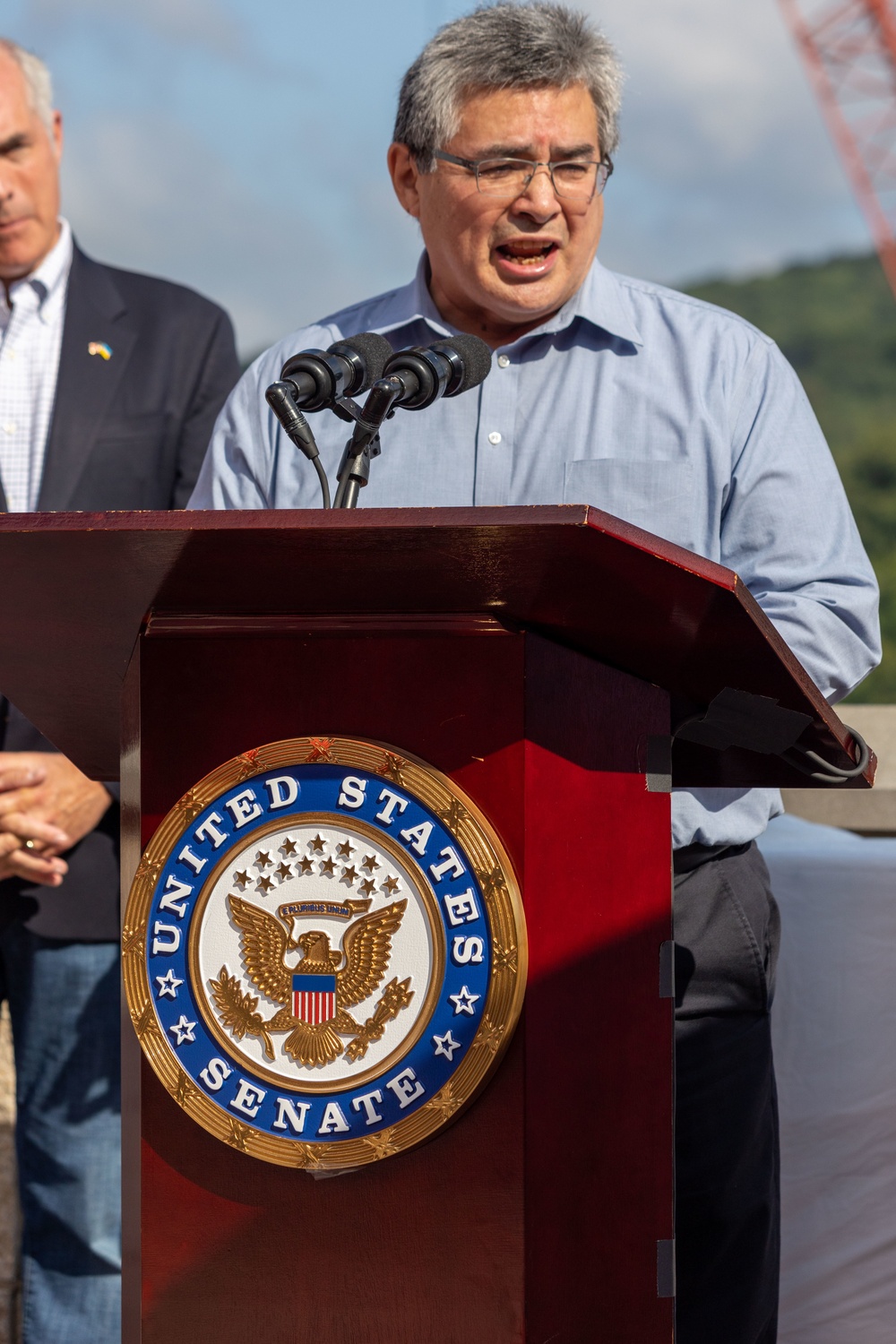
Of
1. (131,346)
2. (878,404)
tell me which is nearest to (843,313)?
(878,404)

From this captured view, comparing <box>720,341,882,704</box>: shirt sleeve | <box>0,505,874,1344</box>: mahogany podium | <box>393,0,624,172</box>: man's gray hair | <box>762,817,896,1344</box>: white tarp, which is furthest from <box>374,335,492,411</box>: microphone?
<box>762,817,896,1344</box>: white tarp

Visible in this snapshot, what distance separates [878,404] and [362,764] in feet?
111

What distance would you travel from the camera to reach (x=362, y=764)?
1.26 meters

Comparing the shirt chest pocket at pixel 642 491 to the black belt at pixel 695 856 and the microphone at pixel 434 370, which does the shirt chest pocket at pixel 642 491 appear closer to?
the black belt at pixel 695 856

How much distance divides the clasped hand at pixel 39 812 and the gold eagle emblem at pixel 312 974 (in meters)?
1.24

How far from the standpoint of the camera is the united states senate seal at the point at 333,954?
1.24 m

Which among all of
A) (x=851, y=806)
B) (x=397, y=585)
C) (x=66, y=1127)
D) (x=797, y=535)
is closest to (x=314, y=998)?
(x=397, y=585)

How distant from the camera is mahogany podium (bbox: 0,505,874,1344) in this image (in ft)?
4.03

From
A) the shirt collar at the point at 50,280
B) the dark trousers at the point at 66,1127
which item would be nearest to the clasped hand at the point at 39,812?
the dark trousers at the point at 66,1127

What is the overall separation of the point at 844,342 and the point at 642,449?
34781mm

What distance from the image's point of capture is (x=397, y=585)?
124 cm

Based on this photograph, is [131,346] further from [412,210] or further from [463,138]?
[463,138]

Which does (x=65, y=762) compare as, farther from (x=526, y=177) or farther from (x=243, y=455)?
(x=526, y=177)

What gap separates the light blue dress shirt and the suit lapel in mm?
500
